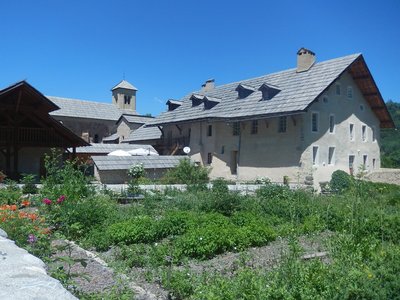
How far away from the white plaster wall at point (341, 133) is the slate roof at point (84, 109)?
34656mm

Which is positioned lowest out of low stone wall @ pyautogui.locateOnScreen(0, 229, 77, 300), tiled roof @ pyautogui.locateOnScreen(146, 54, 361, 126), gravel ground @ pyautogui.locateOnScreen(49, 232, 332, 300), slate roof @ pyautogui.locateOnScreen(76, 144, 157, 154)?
gravel ground @ pyautogui.locateOnScreen(49, 232, 332, 300)

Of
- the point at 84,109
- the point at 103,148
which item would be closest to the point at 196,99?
the point at 103,148

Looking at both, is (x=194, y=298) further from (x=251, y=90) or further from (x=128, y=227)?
(x=251, y=90)

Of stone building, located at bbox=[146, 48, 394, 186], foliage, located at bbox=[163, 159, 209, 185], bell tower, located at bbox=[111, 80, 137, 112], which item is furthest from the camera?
bell tower, located at bbox=[111, 80, 137, 112]

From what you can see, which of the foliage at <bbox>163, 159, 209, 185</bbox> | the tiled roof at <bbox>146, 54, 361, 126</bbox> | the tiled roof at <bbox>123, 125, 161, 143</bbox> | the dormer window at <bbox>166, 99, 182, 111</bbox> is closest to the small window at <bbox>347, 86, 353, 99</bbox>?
the tiled roof at <bbox>146, 54, 361, 126</bbox>

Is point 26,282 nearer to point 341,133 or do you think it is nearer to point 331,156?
point 331,156

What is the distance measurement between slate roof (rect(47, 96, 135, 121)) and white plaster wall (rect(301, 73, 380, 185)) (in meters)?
34.7

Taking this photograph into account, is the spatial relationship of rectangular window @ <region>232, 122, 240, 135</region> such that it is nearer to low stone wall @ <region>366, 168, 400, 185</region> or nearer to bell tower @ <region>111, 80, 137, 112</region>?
low stone wall @ <region>366, 168, 400, 185</region>

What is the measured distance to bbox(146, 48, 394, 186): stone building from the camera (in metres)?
25.3

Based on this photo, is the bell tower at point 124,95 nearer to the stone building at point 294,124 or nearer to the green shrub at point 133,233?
the stone building at point 294,124

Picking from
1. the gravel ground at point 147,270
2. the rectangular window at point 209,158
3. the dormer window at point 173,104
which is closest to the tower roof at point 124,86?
the dormer window at point 173,104

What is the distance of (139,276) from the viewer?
573cm

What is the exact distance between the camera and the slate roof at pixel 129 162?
24.9 metres

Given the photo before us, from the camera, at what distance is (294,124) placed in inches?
1001
